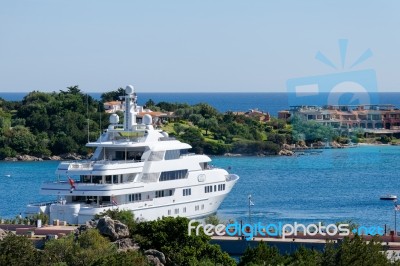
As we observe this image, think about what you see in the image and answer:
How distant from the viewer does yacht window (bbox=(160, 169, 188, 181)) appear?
163 ft

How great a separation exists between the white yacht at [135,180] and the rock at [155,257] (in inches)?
479

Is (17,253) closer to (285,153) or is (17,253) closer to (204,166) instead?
(204,166)

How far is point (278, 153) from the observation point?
330ft

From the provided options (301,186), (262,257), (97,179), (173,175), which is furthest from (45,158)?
(262,257)

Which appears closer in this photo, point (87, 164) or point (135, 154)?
point (87, 164)

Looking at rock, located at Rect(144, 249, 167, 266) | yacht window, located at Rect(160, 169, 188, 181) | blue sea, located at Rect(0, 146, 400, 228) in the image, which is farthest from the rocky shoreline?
rock, located at Rect(144, 249, 167, 266)

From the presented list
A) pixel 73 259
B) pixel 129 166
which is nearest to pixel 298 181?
pixel 129 166

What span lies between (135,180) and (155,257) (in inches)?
611

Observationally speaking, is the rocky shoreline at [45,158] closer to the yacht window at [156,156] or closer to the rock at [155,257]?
the yacht window at [156,156]

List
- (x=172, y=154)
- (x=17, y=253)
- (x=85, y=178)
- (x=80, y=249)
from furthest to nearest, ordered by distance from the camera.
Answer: (x=172, y=154)
(x=85, y=178)
(x=80, y=249)
(x=17, y=253)

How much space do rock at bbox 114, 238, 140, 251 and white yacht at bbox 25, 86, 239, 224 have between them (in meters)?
9.69

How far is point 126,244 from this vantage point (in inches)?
1391

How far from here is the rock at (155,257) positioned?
32500mm

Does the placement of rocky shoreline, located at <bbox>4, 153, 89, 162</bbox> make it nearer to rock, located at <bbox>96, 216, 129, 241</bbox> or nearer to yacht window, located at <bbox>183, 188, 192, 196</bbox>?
yacht window, located at <bbox>183, 188, 192, 196</bbox>
